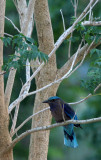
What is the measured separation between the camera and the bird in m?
4.25

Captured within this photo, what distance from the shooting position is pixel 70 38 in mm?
4836

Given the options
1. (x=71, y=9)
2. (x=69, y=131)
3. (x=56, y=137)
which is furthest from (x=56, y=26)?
(x=69, y=131)

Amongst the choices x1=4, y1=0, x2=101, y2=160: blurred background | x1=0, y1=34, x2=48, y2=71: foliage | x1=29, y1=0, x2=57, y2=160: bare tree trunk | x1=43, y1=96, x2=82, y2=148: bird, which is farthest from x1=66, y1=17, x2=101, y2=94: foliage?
x1=4, y1=0, x2=101, y2=160: blurred background

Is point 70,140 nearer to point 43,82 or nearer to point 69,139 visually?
point 69,139

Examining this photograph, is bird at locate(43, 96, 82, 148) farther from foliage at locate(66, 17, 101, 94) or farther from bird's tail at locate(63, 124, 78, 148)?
foliage at locate(66, 17, 101, 94)

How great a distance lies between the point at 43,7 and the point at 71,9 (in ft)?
9.53

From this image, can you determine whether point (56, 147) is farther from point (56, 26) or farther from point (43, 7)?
point (43, 7)

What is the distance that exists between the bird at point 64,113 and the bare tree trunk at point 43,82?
2.59 feet

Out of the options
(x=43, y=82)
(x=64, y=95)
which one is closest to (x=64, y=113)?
(x=43, y=82)

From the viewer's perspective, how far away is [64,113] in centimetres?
434

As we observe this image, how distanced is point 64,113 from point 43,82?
101cm

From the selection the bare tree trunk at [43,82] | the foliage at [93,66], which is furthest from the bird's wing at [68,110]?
the bare tree trunk at [43,82]

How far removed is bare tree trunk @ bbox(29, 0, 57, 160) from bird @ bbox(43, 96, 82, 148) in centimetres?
79

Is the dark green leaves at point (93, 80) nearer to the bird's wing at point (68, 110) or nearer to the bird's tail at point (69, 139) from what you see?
the bird's wing at point (68, 110)
